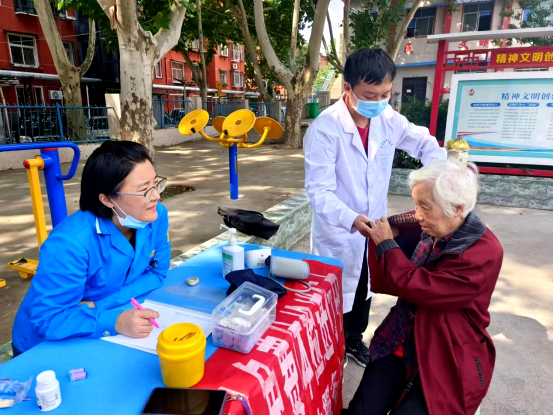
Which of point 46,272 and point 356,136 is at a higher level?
point 356,136

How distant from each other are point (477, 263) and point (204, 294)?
1.07 meters

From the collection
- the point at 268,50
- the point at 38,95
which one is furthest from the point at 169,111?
the point at 268,50

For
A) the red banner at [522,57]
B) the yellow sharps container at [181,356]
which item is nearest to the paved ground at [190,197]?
the yellow sharps container at [181,356]

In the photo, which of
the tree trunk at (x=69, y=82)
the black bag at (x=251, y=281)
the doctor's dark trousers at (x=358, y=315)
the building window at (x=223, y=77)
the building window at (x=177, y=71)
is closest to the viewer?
the black bag at (x=251, y=281)

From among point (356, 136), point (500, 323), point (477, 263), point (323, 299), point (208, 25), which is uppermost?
point (208, 25)

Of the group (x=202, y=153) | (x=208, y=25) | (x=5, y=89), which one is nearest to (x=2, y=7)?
(x=5, y=89)

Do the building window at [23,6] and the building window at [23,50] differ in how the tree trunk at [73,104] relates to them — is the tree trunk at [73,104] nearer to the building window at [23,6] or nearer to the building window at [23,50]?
the building window at [23,50]

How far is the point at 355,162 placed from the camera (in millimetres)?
2172

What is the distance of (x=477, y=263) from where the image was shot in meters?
1.38

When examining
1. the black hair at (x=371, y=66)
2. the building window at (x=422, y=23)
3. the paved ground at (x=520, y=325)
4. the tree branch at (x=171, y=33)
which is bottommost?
the paved ground at (x=520, y=325)

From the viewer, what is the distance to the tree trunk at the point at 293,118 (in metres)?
11.4

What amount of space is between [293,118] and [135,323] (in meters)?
11.2

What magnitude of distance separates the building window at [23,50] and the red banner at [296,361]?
66.3 ft

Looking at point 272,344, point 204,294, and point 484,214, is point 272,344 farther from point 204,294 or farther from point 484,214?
point 484,214
